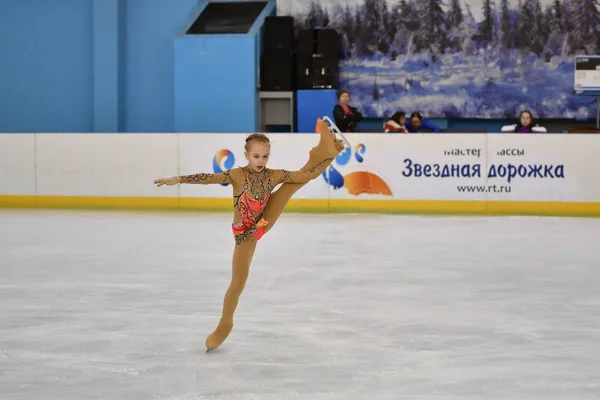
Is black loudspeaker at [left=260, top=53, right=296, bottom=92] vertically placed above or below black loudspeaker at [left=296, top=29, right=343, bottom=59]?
below

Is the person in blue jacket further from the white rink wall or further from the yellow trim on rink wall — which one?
the yellow trim on rink wall

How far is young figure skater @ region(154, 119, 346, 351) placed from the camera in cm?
457

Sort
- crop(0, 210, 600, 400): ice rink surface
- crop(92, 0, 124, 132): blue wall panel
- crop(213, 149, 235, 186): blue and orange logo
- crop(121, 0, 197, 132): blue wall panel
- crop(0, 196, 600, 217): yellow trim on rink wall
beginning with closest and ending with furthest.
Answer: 1. crop(0, 210, 600, 400): ice rink surface
2. crop(0, 196, 600, 217): yellow trim on rink wall
3. crop(213, 149, 235, 186): blue and orange logo
4. crop(92, 0, 124, 132): blue wall panel
5. crop(121, 0, 197, 132): blue wall panel

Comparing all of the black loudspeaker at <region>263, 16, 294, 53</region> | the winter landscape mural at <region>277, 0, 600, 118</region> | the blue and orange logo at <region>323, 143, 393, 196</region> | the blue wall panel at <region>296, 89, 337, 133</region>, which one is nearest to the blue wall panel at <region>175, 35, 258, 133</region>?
the black loudspeaker at <region>263, 16, 294, 53</region>

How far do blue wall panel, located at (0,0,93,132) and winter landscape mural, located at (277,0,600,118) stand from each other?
12.5ft

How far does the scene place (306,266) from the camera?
8.01m

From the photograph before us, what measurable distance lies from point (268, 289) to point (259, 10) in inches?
453

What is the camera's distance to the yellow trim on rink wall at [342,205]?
1278cm

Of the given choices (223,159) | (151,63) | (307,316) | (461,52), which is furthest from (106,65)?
(307,316)

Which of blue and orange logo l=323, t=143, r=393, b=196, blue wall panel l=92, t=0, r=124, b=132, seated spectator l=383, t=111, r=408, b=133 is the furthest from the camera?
blue wall panel l=92, t=0, r=124, b=132

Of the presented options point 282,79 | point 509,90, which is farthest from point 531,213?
point 282,79

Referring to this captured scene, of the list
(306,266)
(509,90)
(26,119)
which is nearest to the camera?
(306,266)

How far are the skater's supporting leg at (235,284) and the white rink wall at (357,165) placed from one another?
8.38 m

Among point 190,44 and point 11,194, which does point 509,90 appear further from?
point 11,194
